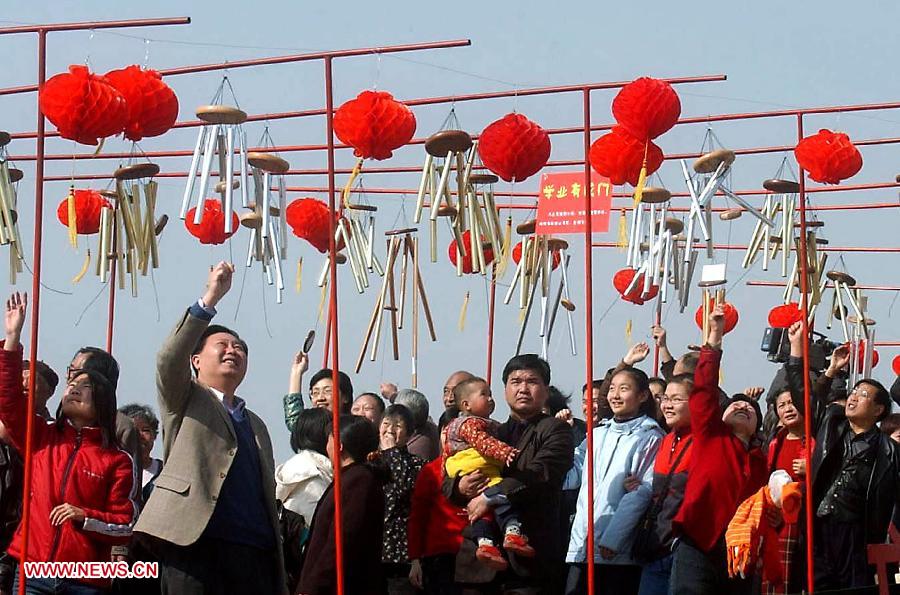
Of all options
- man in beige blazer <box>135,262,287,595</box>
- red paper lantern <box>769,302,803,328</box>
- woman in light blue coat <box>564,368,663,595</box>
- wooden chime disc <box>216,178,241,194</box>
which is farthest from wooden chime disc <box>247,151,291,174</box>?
red paper lantern <box>769,302,803,328</box>

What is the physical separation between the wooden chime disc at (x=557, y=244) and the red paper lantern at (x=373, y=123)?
2592 millimetres

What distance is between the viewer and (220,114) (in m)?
7.94

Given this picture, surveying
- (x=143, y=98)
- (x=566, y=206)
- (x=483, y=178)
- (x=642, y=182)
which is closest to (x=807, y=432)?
(x=642, y=182)

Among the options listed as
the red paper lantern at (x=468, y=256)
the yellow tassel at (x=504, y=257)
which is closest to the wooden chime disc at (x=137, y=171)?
the red paper lantern at (x=468, y=256)

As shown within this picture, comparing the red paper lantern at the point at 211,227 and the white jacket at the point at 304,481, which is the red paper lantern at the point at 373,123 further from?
the red paper lantern at the point at 211,227

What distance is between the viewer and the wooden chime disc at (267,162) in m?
8.72

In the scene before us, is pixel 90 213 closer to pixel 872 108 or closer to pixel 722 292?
pixel 722 292

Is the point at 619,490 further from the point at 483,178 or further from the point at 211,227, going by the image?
the point at 211,227

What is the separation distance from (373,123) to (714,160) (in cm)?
209

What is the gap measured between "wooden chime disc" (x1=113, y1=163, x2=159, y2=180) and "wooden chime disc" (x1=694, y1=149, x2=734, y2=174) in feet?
10.9

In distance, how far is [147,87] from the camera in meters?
8.05

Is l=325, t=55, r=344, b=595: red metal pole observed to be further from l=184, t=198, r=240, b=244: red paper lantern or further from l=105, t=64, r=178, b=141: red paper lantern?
l=184, t=198, r=240, b=244: red paper lantern

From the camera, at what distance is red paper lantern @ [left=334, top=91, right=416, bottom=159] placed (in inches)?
347

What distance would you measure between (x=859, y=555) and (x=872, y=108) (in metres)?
2.81
